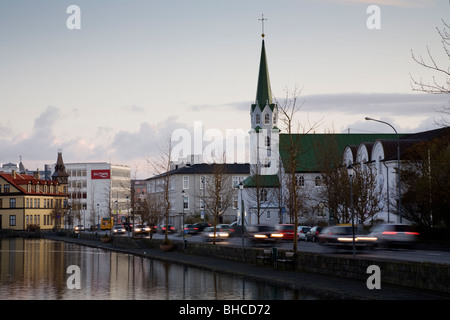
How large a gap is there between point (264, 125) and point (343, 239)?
76103mm

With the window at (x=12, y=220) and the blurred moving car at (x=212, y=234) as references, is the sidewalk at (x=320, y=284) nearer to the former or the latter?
the blurred moving car at (x=212, y=234)

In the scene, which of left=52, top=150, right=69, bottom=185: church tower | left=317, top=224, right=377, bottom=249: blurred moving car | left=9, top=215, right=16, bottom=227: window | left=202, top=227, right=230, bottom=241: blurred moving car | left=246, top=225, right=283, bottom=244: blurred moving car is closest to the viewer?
left=317, top=224, right=377, bottom=249: blurred moving car

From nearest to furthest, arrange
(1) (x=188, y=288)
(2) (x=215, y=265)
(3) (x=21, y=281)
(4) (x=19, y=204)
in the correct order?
(1) (x=188, y=288), (3) (x=21, y=281), (2) (x=215, y=265), (4) (x=19, y=204)

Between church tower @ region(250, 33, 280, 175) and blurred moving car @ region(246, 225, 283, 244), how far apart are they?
65262 millimetres

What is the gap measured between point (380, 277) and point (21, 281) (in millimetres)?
15317

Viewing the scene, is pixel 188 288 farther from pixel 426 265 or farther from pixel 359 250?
pixel 359 250

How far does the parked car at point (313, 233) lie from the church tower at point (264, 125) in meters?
49.2

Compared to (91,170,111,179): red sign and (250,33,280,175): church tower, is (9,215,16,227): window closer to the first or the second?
(250,33,280,175): church tower

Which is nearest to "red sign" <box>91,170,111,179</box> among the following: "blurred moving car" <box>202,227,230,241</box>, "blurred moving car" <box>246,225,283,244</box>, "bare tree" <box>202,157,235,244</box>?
"bare tree" <box>202,157,235,244</box>

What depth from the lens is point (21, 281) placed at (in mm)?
27312

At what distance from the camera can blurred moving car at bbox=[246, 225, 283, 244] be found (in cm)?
4616

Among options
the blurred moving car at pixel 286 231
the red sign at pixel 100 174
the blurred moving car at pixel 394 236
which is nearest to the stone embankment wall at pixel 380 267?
the blurred moving car at pixel 394 236

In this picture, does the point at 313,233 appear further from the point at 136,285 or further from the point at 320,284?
the point at 320,284
